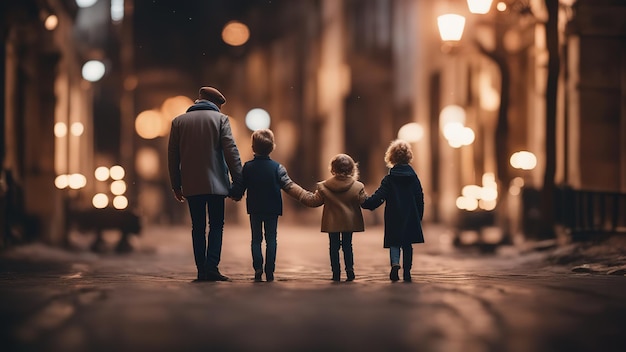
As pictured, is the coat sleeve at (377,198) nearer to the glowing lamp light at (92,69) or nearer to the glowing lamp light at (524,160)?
the glowing lamp light at (524,160)

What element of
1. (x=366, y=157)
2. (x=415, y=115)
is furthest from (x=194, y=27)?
(x=415, y=115)

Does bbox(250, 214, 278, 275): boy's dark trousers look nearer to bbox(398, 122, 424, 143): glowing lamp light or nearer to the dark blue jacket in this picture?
the dark blue jacket

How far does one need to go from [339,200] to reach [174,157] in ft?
5.01

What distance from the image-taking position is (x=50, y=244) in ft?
72.6

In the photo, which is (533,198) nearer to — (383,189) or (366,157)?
(383,189)

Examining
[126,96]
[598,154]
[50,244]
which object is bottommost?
[50,244]

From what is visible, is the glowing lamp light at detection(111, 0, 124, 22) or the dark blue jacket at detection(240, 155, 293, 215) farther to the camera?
the glowing lamp light at detection(111, 0, 124, 22)

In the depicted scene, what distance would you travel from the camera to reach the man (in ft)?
33.7

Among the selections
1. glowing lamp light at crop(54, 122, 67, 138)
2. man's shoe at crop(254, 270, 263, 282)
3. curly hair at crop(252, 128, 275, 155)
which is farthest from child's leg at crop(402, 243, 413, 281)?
glowing lamp light at crop(54, 122, 67, 138)

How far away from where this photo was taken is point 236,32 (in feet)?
180

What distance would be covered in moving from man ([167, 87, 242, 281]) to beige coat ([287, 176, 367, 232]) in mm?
655

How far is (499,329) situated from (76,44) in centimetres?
2720

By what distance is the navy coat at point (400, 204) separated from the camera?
10.4m

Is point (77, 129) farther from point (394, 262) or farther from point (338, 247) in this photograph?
point (394, 262)
